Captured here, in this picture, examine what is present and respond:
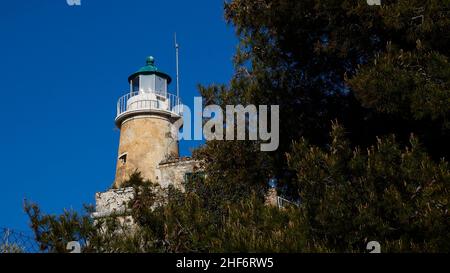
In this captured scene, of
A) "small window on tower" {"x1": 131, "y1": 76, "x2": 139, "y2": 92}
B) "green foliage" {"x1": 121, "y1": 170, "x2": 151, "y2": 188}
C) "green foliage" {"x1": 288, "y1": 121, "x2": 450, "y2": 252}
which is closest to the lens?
"green foliage" {"x1": 288, "y1": 121, "x2": 450, "y2": 252}

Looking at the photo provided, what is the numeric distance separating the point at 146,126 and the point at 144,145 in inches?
43.9

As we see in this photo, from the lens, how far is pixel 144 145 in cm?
3189

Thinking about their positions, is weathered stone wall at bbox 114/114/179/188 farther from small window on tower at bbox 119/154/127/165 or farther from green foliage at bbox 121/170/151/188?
green foliage at bbox 121/170/151/188

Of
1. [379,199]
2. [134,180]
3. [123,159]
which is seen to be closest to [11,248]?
[379,199]

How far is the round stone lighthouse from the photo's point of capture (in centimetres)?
3172

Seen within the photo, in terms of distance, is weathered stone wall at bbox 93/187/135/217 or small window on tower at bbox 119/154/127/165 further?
small window on tower at bbox 119/154/127/165

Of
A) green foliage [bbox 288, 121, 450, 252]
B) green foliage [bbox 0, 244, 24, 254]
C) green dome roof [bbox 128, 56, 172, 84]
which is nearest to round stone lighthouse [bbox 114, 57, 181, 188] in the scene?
green dome roof [bbox 128, 56, 172, 84]

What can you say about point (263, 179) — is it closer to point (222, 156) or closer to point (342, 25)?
Result: point (222, 156)

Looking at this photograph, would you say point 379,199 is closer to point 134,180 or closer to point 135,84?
point 134,180

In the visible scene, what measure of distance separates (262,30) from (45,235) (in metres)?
6.42

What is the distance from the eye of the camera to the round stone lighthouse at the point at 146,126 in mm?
31719

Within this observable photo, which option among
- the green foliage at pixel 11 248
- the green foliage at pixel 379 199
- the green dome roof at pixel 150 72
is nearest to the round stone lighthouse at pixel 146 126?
the green dome roof at pixel 150 72

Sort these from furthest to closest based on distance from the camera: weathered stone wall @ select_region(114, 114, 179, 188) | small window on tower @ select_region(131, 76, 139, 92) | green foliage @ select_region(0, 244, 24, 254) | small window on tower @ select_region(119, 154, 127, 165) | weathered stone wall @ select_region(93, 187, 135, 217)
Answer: small window on tower @ select_region(131, 76, 139, 92)
small window on tower @ select_region(119, 154, 127, 165)
weathered stone wall @ select_region(114, 114, 179, 188)
weathered stone wall @ select_region(93, 187, 135, 217)
green foliage @ select_region(0, 244, 24, 254)

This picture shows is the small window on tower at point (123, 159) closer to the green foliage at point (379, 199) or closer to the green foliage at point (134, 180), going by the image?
the green foliage at point (134, 180)
